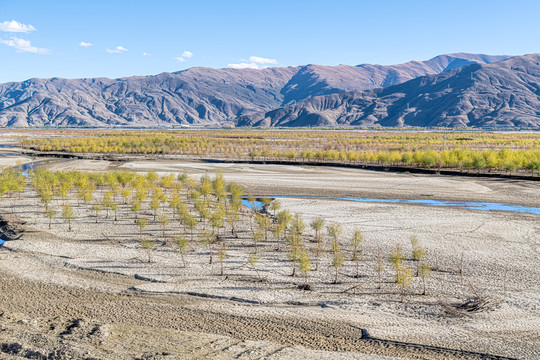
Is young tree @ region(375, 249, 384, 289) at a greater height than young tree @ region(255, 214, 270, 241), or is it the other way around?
young tree @ region(255, 214, 270, 241)

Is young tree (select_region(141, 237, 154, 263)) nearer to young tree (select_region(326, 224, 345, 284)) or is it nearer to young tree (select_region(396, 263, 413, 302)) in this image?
young tree (select_region(326, 224, 345, 284))

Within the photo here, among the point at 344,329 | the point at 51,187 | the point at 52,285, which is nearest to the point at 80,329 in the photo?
the point at 52,285

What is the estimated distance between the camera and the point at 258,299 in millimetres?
16672

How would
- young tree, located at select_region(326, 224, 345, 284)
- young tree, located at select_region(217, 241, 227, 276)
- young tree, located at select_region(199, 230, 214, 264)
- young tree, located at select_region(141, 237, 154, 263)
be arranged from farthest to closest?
young tree, located at select_region(199, 230, 214, 264)
young tree, located at select_region(141, 237, 154, 263)
young tree, located at select_region(217, 241, 227, 276)
young tree, located at select_region(326, 224, 345, 284)

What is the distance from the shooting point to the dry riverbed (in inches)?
523

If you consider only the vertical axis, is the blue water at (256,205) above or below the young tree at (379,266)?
above

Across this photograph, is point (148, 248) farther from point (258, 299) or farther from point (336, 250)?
point (336, 250)

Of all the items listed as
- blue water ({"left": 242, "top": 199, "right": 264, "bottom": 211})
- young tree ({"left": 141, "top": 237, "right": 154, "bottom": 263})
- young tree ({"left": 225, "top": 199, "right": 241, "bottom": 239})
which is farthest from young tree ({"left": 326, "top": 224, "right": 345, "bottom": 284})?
blue water ({"left": 242, "top": 199, "right": 264, "bottom": 211})

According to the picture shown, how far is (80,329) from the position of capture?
1391cm

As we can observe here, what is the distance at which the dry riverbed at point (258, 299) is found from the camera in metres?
13.3

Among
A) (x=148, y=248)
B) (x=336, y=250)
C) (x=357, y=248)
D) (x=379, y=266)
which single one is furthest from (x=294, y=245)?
(x=148, y=248)

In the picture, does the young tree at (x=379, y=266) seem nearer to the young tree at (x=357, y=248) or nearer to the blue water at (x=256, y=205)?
the young tree at (x=357, y=248)

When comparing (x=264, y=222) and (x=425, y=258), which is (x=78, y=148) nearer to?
(x=264, y=222)

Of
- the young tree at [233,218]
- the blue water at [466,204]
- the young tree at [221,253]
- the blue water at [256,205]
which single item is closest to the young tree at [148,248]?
the young tree at [221,253]
